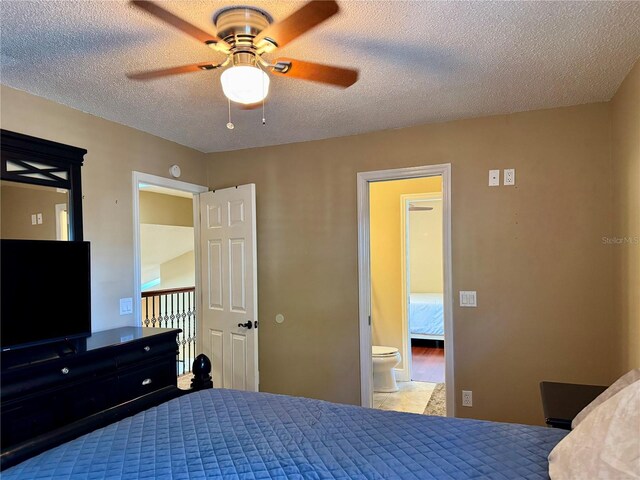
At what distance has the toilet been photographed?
422cm

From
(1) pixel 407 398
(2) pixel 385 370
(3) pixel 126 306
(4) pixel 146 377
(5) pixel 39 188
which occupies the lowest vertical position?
(1) pixel 407 398

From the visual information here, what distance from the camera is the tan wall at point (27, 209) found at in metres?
2.28

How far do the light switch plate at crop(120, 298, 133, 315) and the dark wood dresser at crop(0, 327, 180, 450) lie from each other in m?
0.22

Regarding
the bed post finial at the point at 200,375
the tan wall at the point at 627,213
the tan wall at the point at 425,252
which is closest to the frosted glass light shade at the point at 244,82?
the bed post finial at the point at 200,375

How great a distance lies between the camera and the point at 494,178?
9.89ft

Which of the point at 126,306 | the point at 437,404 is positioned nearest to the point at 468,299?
the point at 437,404

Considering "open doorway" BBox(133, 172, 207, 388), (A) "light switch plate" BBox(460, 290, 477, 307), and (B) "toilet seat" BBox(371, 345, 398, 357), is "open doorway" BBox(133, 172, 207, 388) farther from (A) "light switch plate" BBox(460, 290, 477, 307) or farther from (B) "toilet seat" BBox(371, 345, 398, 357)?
(A) "light switch plate" BBox(460, 290, 477, 307)

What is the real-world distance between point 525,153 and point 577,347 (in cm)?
142

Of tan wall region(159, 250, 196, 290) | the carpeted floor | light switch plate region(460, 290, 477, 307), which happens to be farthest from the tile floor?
tan wall region(159, 250, 196, 290)

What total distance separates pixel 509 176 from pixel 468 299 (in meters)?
0.97

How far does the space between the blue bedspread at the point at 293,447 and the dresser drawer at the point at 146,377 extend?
84cm

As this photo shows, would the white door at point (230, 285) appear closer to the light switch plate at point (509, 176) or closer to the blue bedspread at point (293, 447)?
the blue bedspread at point (293, 447)

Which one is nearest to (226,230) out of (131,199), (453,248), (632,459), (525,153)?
(131,199)

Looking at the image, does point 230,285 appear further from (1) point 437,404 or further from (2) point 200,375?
(1) point 437,404
